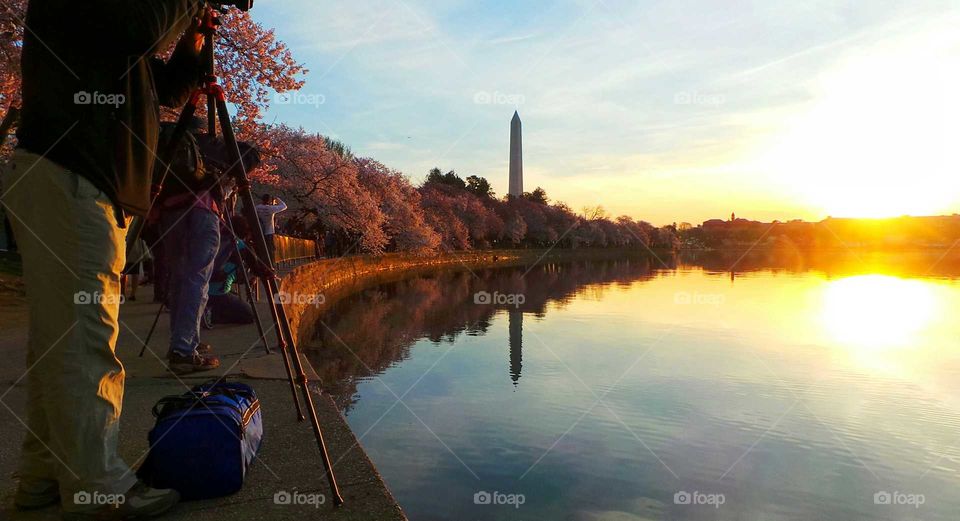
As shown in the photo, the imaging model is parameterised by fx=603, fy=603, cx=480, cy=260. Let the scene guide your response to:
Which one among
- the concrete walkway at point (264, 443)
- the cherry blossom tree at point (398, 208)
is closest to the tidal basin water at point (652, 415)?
the concrete walkway at point (264, 443)

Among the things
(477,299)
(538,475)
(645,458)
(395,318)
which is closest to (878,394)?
(645,458)

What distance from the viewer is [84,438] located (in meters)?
2.36

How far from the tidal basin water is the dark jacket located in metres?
3.41

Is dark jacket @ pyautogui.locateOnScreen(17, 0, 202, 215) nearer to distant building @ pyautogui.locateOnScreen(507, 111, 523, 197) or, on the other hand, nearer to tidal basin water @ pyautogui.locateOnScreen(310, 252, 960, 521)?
tidal basin water @ pyautogui.locateOnScreen(310, 252, 960, 521)

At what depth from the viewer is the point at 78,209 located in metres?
2.33

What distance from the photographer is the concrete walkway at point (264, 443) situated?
2.74 metres

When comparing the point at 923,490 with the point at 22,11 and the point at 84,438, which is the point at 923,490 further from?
the point at 22,11

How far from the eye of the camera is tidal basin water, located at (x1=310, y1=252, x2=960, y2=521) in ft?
17.6

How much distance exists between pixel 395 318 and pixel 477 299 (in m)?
6.30

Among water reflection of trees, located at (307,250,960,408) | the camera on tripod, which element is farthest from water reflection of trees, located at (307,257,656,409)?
the camera on tripod

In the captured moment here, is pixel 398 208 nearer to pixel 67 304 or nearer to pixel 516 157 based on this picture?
pixel 516 157

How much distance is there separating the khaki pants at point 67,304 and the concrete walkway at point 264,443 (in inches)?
17.2

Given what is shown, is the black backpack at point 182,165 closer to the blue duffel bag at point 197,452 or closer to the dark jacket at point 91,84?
the dark jacket at point 91,84

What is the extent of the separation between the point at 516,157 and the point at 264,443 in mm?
80046
